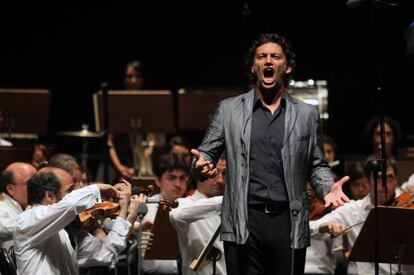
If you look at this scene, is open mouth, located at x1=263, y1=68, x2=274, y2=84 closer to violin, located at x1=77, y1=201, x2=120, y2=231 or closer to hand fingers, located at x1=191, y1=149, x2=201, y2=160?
hand fingers, located at x1=191, y1=149, x2=201, y2=160

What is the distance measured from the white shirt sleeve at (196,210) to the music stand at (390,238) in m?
0.93

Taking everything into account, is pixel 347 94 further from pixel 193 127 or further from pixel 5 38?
pixel 5 38

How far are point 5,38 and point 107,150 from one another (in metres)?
2.19

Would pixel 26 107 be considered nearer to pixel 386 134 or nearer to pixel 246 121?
pixel 386 134

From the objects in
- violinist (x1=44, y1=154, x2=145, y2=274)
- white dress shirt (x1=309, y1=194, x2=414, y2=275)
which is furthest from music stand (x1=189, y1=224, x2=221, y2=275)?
white dress shirt (x1=309, y1=194, x2=414, y2=275)

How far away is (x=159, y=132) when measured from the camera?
32.1ft

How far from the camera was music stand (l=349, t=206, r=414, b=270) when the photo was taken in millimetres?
5957

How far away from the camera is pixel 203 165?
16.3 feet

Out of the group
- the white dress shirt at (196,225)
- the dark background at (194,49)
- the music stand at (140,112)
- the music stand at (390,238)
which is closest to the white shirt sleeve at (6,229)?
the white dress shirt at (196,225)

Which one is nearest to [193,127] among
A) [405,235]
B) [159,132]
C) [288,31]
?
[159,132]

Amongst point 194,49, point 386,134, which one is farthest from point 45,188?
point 194,49

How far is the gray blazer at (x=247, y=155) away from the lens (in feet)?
16.3

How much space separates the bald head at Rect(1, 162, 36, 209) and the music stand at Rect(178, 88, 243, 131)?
9.24 ft

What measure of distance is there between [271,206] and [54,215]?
1.32 m
